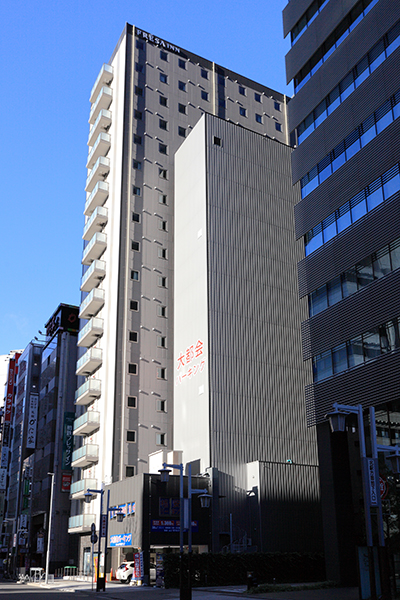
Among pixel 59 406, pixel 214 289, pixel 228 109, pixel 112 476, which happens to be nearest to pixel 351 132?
pixel 214 289

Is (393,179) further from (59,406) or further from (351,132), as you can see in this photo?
(59,406)

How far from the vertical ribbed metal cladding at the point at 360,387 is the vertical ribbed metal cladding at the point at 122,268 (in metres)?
24.3

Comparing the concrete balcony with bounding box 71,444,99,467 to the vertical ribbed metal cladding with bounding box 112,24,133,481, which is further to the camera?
the concrete balcony with bounding box 71,444,99,467

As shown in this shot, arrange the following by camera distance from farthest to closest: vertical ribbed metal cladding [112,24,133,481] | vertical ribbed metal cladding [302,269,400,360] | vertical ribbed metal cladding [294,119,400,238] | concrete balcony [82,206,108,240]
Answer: concrete balcony [82,206,108,240], vertical ribbed metal cladding [112,24,133,481], vertical ribbed metal cladding [294,119,400,238], vertical ribbed metal cladding [302,269,400,360]

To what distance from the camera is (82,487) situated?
5944cm

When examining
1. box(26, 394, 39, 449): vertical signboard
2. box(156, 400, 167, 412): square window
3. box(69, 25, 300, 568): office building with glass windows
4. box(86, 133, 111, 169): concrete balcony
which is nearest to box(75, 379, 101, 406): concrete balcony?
box(69, 25, 300, 568): office building with glass windows

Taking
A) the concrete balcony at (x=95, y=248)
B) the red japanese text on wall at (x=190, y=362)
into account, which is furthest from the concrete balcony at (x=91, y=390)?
the concrete balcony at (x=95, y=248)

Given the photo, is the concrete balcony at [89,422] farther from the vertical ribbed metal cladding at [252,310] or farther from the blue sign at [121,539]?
the vertical ribbed metal cladding at [252,310]

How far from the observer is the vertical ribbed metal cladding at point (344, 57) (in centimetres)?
3522

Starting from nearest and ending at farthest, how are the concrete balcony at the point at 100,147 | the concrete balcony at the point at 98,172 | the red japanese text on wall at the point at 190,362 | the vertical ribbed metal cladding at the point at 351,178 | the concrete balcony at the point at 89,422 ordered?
the vertical ribbed metal cladding at the point at 351,178 → the red japanese text on wall at the point at 190,362 → the concrete balcony at the point at 89,422 → the concrete balcony at the point at 98,172 → the concrete balcony at the point at 100,147

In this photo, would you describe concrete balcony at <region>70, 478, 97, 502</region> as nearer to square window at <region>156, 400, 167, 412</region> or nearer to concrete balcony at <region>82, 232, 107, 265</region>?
square window at <region>156, 400, 167, 412</region>

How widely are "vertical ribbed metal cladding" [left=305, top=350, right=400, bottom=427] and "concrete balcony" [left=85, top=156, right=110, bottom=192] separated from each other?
1723 inches

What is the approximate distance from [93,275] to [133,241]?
7.68 metres

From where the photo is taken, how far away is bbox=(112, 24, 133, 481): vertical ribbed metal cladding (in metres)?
56.2
